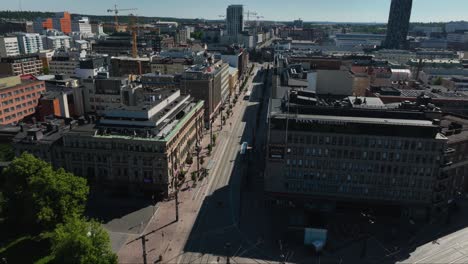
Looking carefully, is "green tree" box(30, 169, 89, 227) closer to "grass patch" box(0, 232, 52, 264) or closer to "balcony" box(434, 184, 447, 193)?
"grass patch" box(0, 232, 52, 264)

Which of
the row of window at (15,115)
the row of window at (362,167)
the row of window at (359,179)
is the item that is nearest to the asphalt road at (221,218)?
the row of window at (359,179)

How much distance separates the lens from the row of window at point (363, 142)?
8999cm

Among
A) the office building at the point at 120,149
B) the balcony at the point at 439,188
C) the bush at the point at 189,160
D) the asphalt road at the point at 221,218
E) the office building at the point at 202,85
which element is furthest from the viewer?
the office building at the point at 202,85

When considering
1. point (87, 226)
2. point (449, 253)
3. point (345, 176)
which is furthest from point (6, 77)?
point (449, 253)

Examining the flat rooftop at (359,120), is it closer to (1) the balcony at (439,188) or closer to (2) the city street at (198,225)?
(1) the balcony at (439,188)

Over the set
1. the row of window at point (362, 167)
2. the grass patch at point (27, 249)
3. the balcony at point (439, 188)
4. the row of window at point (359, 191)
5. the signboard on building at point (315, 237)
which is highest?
the row of window at point (362, 167)

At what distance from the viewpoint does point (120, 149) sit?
100438 millimetres

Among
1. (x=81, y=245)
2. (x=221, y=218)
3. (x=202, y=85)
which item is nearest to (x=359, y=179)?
(x=221, y=218)

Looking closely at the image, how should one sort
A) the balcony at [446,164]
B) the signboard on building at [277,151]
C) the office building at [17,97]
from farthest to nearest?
the office building at [17,97]
the signboard on building at [277,151]
the balcony at [446,164]

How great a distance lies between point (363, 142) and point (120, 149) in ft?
220

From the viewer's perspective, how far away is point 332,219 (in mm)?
94812

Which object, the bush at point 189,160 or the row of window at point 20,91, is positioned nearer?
the bush at point 189,160

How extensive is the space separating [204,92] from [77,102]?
57.4 metres

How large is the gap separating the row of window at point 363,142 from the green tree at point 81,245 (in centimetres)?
5196
